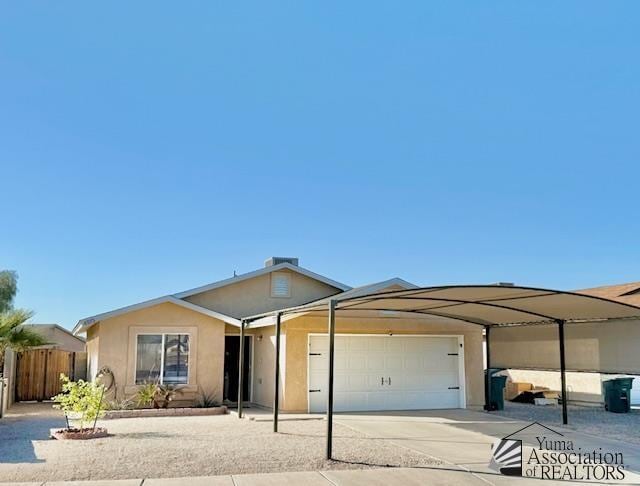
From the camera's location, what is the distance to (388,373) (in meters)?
16.7

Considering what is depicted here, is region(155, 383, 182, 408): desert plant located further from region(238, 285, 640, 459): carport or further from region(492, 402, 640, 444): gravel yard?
region(492, 402, 640, 444): gravel yard

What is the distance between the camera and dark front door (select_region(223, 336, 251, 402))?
19.3 meters

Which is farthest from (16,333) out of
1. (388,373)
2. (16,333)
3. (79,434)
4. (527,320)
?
(527,320)

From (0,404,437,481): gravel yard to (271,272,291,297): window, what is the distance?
6.55 m

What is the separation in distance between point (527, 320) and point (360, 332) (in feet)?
14.3

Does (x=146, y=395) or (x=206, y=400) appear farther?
(x=206, y=400)

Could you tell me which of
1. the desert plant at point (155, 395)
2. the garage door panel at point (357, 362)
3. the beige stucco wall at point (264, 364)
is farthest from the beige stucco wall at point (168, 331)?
the garage door panel at point (357, 362)

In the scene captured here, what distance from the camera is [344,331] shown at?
16391 millimetres

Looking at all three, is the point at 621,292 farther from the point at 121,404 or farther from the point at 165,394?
the point at 121,404

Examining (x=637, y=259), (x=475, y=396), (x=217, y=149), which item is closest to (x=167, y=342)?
(x=217, y=149)

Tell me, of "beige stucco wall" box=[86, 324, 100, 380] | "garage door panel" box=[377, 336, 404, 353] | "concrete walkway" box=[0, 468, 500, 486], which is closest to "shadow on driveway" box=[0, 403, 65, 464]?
"beige stucco wall" box=[86, 324, 100, 380]

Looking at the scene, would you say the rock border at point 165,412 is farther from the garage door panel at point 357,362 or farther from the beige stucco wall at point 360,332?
the garage door panel at point 357,362

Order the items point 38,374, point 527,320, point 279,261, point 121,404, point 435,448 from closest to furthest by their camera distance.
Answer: point 435,448, point 527,320, point 121,404, point 279,261, point 38,374

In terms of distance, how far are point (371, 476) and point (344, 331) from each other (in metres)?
8.15
